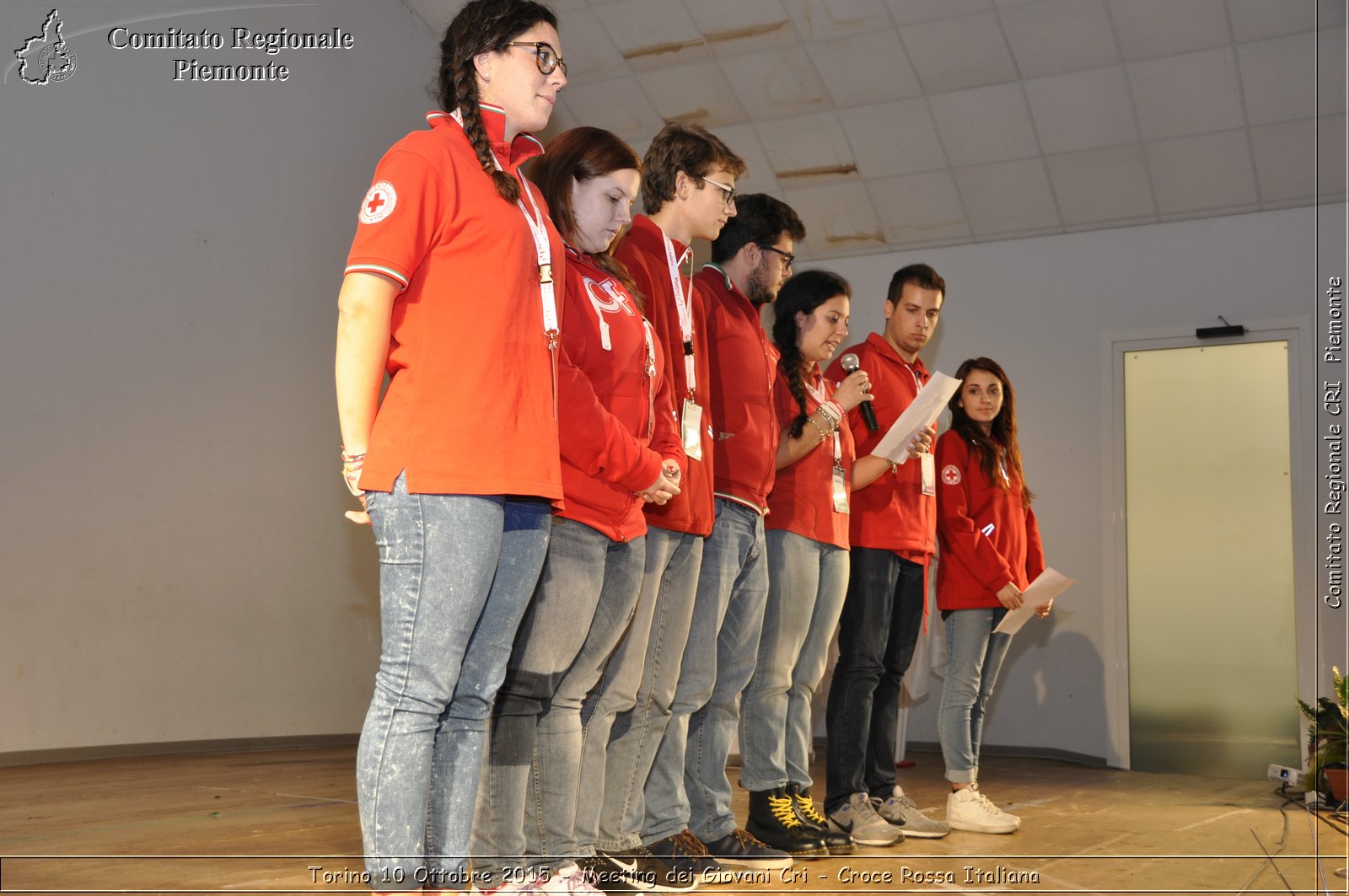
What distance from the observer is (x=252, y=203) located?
5.04 m

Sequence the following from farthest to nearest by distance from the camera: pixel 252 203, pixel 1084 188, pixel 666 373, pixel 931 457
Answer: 1. pixel 1084 188
2. pixel 252 203
3. pixel 931 457
4. pixel 666 373

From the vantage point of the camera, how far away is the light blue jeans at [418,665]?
1467 millimetres

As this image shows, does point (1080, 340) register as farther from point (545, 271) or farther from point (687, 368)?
point (545, 271)

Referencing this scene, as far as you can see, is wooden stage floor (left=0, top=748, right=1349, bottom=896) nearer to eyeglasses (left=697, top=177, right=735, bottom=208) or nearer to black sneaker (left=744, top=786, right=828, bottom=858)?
black sneaker (left=744, top=786, right=828, bottom=858)

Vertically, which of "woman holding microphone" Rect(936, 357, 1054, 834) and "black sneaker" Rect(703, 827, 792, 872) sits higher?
"woman holding microphone" Rect(936, 357, 1054, 834)

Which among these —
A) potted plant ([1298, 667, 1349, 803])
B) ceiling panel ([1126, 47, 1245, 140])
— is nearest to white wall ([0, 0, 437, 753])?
ceiling panel ([1126, 47, 1245, 140])

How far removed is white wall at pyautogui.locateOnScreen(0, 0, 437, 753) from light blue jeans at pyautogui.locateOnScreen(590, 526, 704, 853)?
291cm

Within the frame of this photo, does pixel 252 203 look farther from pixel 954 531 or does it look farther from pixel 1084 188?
pixel 1084 188

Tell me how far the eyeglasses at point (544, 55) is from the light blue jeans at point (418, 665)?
0.67 m

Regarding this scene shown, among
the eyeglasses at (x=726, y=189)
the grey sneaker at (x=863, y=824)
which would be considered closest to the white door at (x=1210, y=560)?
the grey sneaker at (x=863, y=824)

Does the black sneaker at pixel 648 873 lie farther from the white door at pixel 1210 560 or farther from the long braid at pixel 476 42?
the white door at pixel 1210 560

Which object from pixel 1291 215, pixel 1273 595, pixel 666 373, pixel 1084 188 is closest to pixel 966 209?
pixel 1084 188

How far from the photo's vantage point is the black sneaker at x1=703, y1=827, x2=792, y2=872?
2463mm

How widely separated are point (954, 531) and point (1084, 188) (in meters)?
2.56
